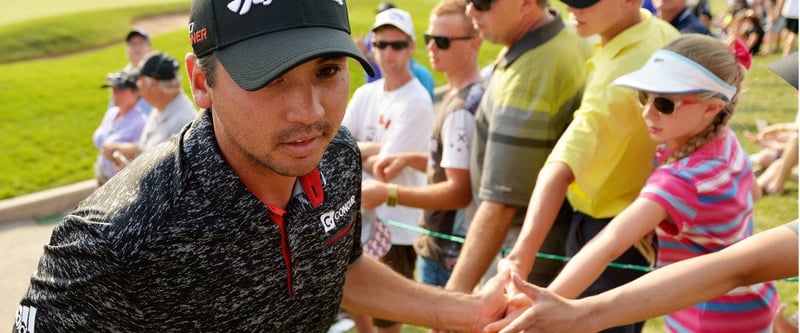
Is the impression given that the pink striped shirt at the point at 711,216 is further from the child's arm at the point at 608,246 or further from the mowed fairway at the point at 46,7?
the mowed fairway at the point at 46,7

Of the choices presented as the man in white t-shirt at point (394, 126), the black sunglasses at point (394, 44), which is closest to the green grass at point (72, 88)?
the man in white t-shirt at point (394, 126)

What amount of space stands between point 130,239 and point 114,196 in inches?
5.9

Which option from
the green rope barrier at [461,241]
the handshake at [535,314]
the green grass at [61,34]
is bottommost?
the green grass at [61,34]

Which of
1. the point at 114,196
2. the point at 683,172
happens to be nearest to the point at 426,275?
the point at 683,172

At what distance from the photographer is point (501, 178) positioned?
11.5 ft

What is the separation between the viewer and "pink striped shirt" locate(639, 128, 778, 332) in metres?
2.93

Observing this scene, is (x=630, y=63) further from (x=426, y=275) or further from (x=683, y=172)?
(x=426, y=275)

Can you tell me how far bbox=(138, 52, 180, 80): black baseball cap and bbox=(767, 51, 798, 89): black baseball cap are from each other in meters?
4.27

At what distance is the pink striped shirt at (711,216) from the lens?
2.93 m

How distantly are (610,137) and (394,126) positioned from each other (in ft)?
6.10

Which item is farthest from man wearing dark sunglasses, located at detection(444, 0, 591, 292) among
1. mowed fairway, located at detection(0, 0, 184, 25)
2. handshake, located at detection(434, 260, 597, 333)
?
mowed fairway, located at detection(0, 0, 184, 25)

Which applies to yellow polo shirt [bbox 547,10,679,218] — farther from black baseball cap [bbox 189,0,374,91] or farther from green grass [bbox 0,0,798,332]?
green grass [bbox 0,0,798,332]

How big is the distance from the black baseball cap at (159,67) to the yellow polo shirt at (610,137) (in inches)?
137

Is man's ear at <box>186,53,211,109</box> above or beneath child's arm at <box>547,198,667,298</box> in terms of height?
above
